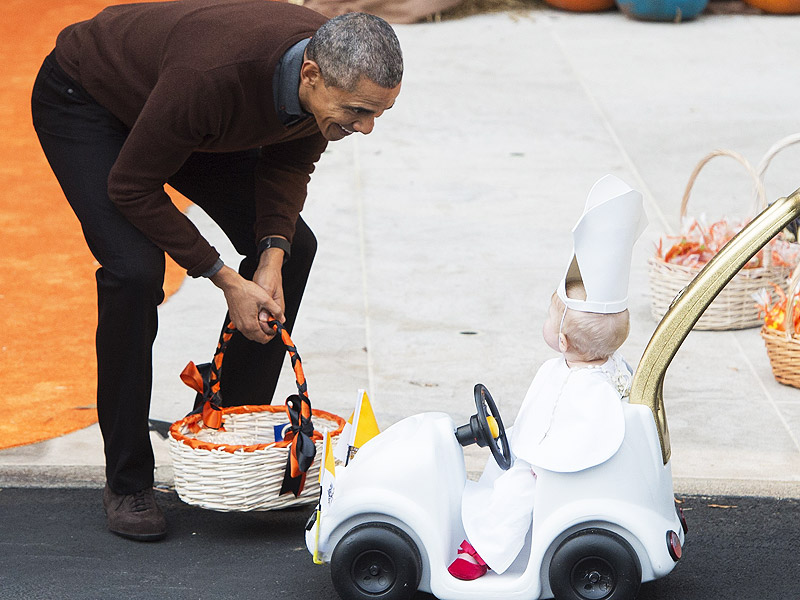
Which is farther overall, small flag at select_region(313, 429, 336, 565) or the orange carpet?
the orange carpet

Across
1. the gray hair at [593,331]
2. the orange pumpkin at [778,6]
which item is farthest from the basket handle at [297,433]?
the orange pumpkin at [778,6]

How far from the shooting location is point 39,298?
5.00 meters

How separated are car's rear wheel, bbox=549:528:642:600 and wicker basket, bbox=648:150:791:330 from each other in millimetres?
2030

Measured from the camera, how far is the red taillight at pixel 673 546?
2.63m

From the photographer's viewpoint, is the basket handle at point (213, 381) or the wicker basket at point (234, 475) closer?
the wicker basket at point (234, 475)

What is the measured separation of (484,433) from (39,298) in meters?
2.94

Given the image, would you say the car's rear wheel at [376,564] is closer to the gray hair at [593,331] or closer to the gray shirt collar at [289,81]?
the gray hair at [593,331]

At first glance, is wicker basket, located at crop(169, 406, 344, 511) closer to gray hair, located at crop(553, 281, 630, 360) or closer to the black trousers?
the black trousers

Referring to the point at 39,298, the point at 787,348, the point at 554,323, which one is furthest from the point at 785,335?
the point at 39,298

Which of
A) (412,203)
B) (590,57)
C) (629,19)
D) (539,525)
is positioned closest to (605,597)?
(539,525)

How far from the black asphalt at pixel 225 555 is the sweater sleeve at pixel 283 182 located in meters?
0.83

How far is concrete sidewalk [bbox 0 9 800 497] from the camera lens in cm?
395

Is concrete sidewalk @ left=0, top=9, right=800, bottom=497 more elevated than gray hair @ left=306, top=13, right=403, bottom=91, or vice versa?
gray hair @ left=306, top=13, right=403, bottom=91

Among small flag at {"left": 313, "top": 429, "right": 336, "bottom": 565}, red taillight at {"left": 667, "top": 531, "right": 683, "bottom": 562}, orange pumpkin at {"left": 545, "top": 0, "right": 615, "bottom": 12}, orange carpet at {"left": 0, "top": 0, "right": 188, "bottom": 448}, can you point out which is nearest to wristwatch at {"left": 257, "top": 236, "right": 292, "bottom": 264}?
small flag at {"left": 313, "top": 429, "right": 336, "bottom": 565}
